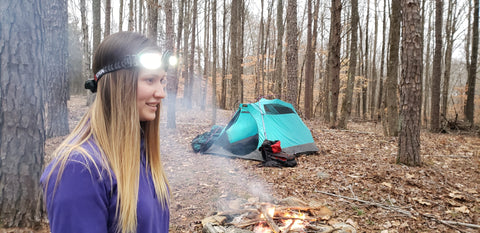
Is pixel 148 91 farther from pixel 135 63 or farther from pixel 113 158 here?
pixel 113 158

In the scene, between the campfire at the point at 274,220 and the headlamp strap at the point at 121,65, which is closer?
the headlamp strap at the point at 121,65

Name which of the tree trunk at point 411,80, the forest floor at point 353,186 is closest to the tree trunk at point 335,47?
the forest floor at point 353,186

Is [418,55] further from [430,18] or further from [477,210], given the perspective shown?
[430,18]

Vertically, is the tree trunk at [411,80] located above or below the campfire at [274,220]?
above

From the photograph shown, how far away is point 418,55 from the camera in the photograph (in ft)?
17.1

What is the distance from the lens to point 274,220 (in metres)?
3.32

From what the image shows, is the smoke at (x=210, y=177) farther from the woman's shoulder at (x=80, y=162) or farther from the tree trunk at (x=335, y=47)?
the tree trunk at (x=335, y=47)

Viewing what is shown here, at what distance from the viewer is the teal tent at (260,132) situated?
6.72 metres

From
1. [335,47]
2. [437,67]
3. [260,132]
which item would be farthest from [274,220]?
[437,67]

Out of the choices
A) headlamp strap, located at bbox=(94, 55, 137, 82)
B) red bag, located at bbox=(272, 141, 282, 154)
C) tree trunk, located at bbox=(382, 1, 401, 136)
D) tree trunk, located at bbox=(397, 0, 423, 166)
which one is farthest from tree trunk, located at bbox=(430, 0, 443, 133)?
headlamp strap, located at bbox=(94, 55, 137, 82)

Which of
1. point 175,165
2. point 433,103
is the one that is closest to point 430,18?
point 433,103

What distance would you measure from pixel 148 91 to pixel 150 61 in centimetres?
13

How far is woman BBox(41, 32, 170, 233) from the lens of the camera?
2.78 feet

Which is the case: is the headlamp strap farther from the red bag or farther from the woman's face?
the red bag
